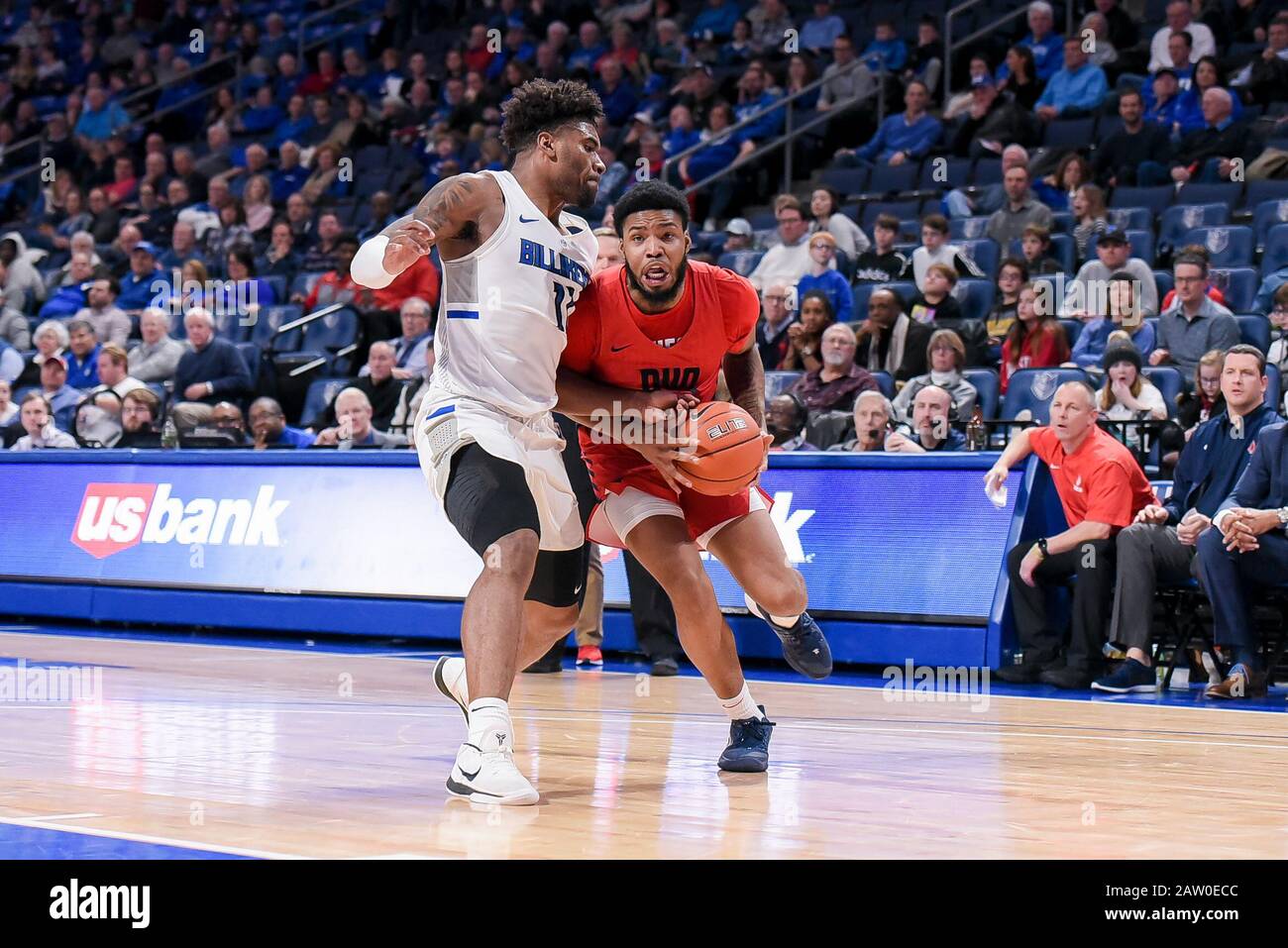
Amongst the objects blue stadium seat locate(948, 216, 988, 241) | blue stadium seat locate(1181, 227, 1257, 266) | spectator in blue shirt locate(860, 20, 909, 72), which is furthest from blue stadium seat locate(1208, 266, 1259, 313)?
spectator in blue shirt locate(860, 20, 909, 72)

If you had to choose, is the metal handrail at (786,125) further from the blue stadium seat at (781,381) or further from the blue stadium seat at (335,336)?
the blue stadium seat at (781,381)

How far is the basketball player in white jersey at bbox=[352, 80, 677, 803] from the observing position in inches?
188

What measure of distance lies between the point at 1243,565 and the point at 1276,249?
3.89m

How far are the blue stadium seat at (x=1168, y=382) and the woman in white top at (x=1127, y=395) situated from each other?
0.32 meters

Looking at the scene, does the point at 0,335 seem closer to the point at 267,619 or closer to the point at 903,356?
the point at 267,619

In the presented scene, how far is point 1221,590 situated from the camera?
26.8 feet

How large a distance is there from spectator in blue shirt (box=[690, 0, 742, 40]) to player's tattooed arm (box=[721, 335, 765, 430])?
12503mm

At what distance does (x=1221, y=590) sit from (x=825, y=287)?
499 centimetres

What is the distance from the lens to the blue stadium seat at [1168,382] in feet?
33.5

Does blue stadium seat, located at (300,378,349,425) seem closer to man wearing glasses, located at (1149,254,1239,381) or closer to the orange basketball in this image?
man wearing glasses, located at (1149,254,1239,381)

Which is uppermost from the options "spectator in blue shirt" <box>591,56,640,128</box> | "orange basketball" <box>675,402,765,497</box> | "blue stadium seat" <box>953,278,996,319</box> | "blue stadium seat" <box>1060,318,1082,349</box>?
"spectator in blue shirt" <box>591,56,640,128</box>

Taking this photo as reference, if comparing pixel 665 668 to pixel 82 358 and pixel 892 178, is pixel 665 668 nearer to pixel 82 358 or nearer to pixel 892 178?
pixel 892 178

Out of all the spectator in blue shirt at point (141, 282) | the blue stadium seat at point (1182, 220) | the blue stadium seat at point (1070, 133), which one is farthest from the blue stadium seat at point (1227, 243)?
the spectator in blue shirt at point (141, 282)
